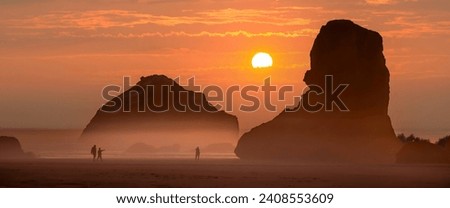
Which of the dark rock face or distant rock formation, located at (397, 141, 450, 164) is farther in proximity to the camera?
the dark rock face

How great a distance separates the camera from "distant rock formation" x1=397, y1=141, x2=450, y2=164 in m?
104

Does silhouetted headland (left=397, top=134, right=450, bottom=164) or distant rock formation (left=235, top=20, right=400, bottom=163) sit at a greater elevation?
distant rock formation (left=235, top=20, right=400, bottom=163)

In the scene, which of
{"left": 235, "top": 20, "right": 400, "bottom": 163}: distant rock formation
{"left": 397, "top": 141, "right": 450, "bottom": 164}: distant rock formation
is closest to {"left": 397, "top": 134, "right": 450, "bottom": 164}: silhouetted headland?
{"left": 397, "top": 141, "right": 450, "bottom": 164}: distant rock formation

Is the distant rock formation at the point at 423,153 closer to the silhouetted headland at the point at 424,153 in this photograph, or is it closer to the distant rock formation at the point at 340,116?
the silhouetted headland at the point at 424,153

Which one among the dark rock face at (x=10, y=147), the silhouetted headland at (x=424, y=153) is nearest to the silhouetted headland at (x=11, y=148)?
the dark rock face at (x=10, y=147)

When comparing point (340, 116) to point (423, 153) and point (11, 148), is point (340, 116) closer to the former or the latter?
point (423, 153)

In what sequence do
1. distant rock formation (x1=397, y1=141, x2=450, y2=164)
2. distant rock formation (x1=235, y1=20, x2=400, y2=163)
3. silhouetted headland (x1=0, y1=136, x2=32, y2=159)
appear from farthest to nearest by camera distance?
1. silhouetted headland (x1=0, y1=136, x2=32, y2=159)
2. distant rock formation (x1=235, y1=20, x2=400, y2=163)
3. distant rock formation (x1=397, y1=141, x2=450, y2=164)

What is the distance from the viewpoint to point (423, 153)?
104688 millimetres

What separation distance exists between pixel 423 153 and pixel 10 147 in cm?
6490

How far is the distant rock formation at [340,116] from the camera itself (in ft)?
407

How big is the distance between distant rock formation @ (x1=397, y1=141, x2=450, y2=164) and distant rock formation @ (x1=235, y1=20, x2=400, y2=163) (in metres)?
10.7

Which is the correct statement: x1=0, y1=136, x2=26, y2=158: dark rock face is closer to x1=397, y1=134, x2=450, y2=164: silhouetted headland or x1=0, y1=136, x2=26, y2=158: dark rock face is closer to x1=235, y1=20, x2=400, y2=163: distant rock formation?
x1=235, y1=20, x2=400, y2=163: distant rock formation

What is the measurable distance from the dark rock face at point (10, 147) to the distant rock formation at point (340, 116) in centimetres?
3568

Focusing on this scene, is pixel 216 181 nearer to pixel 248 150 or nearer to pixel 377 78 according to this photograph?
pixel 248 150
